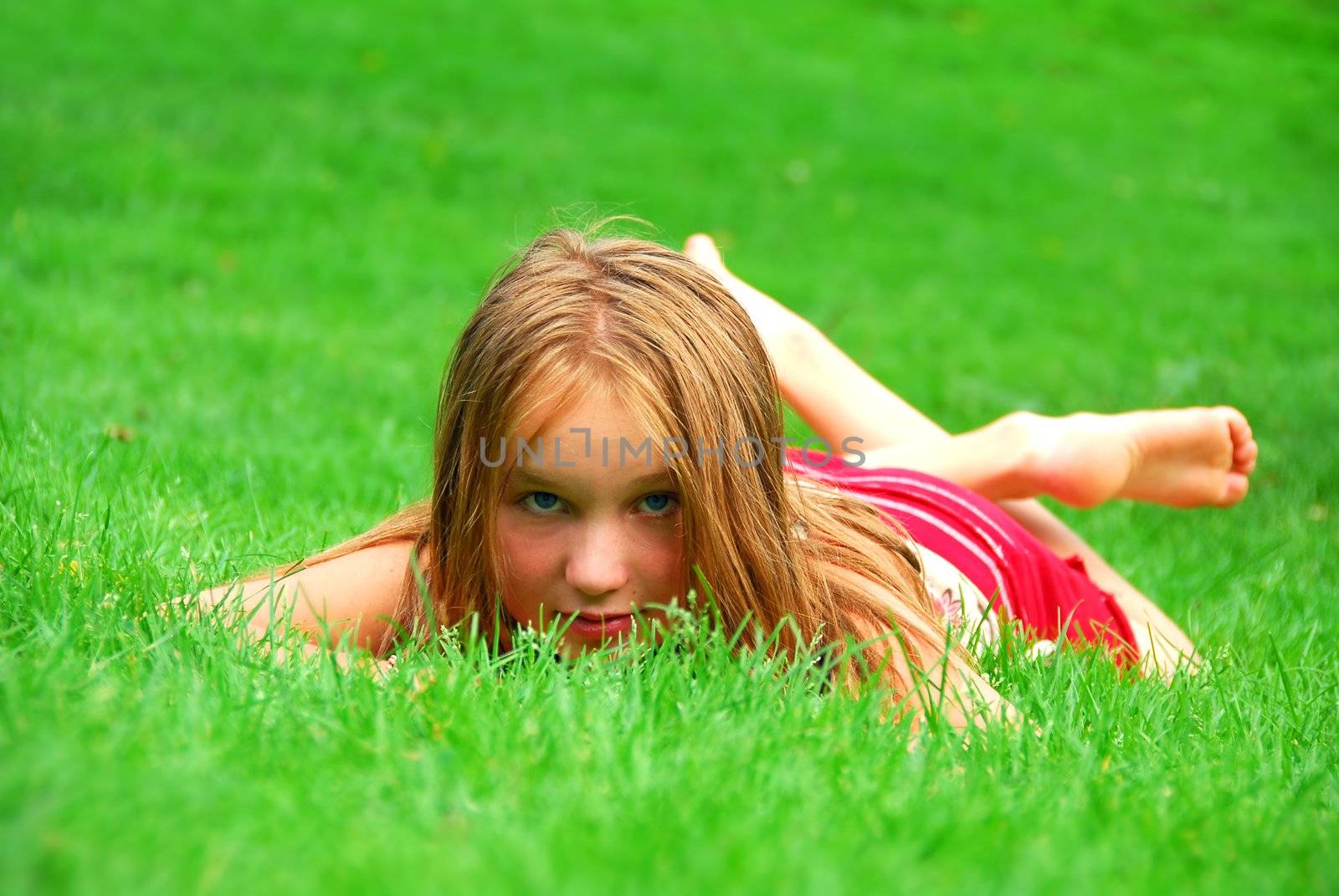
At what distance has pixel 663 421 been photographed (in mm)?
2281

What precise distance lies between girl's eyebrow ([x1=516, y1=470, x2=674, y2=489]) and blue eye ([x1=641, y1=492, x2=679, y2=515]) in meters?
0.05

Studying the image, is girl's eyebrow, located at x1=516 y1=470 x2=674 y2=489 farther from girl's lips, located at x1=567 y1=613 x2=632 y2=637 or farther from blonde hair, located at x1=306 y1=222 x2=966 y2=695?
girl's lips, located at x1=567 y1=613 x2=632 y2=637

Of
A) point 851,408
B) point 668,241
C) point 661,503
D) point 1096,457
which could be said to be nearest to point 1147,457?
point 1096,457

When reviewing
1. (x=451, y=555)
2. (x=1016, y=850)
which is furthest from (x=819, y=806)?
(x=451, y=555)

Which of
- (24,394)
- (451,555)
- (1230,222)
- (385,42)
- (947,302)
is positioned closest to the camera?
(451,555)

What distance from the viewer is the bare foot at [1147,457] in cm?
338

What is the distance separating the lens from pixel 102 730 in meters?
1.57

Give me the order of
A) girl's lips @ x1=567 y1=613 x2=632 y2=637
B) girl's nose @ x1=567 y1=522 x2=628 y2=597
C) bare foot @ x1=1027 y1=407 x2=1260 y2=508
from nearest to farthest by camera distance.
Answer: girl's nose @ x1=567 y1=522 x2=628 y2=597 → girl's lips @ x1=567 y1=613 x2=632 y2=637 → bare foot @ x1=1027 y1=407 x2=1260 y2=508

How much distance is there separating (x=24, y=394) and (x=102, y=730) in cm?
283

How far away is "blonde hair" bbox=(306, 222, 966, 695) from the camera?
230 centimetres

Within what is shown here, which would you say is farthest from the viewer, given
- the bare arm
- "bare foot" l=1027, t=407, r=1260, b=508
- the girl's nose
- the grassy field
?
"bare foot" l=1027, t=407, r=1260, b=508

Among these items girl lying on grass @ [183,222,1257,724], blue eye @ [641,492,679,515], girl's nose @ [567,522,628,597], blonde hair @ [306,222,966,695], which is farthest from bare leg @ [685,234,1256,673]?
girl's nose @ [567,522,628,597]

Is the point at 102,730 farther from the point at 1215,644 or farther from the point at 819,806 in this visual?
the point at 1215,644

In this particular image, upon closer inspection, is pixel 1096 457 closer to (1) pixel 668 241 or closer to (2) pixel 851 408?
(2) pixel 851 408
